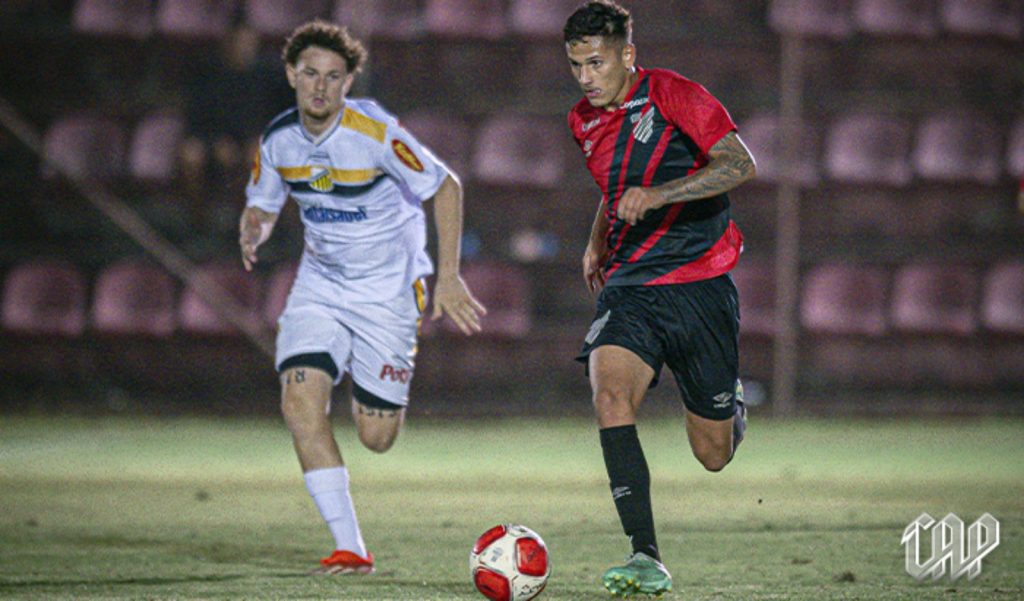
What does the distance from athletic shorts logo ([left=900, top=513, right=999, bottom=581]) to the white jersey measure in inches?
94.7

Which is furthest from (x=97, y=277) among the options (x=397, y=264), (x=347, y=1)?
(x=397, y=264)

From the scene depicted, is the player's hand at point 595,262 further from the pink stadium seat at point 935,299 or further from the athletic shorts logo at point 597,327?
the pink stadium seat at point 935,299

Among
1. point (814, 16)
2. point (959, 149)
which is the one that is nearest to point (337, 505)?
point (814, 16)

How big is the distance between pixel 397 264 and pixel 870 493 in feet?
10.3

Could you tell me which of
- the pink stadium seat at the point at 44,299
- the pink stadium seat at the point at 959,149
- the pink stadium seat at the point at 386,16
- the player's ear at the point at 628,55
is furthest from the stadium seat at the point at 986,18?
the player's ear at the point at 628,55

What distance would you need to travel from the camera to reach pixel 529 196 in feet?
45.3

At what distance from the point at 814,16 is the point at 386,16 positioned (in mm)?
3622

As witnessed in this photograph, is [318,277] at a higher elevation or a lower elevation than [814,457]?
higher

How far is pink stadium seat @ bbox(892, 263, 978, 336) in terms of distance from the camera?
43.0 ft

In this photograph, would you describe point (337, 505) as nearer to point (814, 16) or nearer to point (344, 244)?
point (344, 244)

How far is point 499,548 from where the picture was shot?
16.9ft

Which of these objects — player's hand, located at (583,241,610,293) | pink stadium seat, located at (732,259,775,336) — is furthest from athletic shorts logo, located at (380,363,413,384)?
pink stadium seat, located at (732,259,775,336)

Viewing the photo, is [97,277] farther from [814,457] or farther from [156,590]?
[156,590]

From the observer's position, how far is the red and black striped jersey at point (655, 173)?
5797mm
